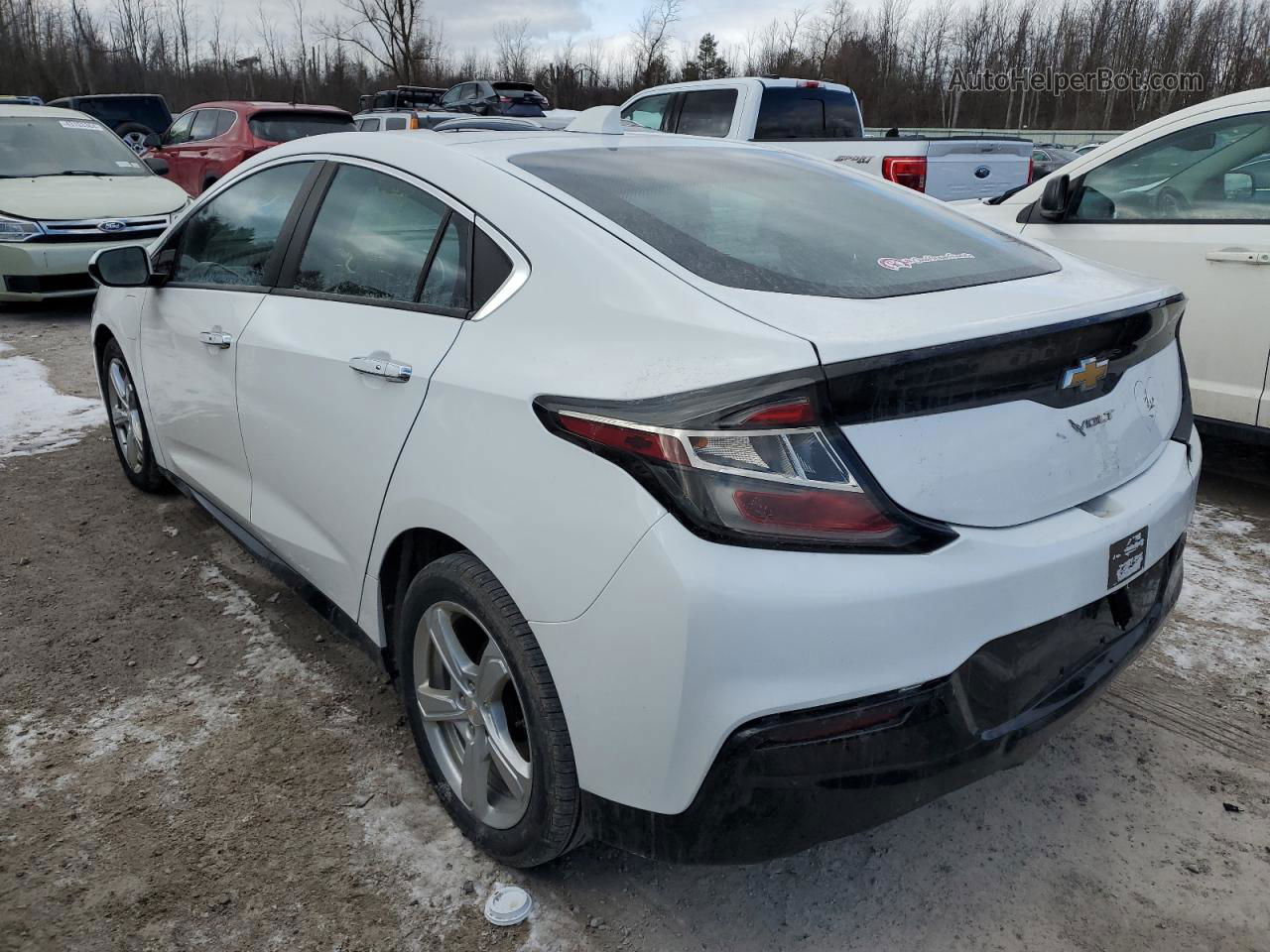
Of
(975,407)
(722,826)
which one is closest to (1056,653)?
(975,407)

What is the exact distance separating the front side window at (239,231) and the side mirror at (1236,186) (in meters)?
3.91

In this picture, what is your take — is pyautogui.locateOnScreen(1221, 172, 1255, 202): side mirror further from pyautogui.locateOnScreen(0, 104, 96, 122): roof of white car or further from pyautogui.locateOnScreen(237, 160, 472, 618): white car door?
pyautogui.locateOnScreen(0, 104, 96, 122): roof of white car

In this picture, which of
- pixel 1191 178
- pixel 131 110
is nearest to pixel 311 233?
pixel 1191 178

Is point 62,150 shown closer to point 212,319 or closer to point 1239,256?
point 212,319

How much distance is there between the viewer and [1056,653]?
6.37 feet

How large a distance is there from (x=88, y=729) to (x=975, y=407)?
2.58 metres

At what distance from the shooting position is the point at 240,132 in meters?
13.2

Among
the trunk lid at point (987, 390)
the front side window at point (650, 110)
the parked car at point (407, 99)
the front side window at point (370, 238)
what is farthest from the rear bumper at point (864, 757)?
the parked car at point (407, 99)

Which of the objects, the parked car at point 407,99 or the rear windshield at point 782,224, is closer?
the rear windshield at point 782,224

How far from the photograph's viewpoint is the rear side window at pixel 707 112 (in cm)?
973

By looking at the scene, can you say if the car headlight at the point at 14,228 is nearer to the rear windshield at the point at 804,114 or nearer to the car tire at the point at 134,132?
the rear windshield at the point at 804,114

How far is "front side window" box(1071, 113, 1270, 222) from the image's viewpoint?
434 centimetres

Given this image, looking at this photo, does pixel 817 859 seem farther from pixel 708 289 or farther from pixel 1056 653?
pixel 708 289

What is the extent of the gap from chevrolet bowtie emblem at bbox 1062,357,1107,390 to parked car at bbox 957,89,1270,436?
2.75m
